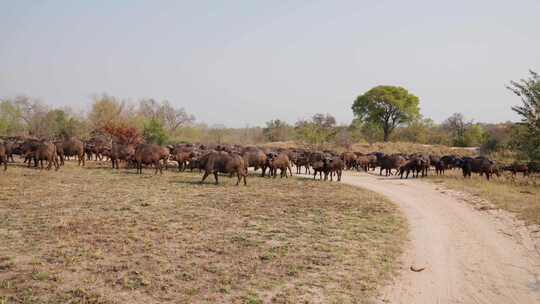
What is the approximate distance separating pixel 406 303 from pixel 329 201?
9.39 meters

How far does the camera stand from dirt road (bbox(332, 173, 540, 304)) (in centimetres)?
762

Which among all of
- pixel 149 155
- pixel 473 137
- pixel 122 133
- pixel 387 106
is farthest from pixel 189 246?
→ pixel 473 137

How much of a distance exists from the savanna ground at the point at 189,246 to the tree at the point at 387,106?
182 feet

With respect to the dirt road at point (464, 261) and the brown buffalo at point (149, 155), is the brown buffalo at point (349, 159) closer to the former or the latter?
the brown buffalo at point (149, 155)

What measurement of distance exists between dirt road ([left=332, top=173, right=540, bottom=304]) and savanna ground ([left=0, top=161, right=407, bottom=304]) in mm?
591

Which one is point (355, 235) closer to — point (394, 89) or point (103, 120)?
point (103, 120)

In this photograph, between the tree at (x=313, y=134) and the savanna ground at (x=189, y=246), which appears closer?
the savanna ground at (x=189, y=246)

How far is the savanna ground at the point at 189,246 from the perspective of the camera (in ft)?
23.5

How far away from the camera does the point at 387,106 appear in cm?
6975

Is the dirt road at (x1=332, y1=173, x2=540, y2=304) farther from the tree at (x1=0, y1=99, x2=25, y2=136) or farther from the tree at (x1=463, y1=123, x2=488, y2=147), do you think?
the tree at (x1=0, y1=99, x2=25, y2=136)

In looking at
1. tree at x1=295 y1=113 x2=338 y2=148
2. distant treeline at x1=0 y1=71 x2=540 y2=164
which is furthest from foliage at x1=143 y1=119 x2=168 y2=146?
tree at x1=295 y1=113 x2=338 y2=148

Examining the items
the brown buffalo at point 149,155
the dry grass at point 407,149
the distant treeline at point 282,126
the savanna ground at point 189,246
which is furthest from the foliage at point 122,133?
the savanna ground at point 189,246

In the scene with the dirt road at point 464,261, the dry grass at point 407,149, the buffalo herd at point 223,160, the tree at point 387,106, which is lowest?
the dirt road at point 464,261

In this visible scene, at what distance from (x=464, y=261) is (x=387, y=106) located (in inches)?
2485
